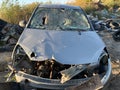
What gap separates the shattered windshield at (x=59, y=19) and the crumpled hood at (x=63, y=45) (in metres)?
0.41

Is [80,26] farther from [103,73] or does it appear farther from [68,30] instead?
[103,73]

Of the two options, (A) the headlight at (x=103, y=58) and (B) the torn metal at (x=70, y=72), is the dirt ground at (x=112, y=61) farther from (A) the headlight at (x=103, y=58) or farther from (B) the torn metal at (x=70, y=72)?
(B) the torn metal at (x=70, y=72)

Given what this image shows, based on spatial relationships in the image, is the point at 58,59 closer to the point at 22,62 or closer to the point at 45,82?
Result: the point at 45,82

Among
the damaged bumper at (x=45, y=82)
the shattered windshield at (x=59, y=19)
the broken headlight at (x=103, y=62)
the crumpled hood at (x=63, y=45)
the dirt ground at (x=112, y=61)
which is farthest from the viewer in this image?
the shattered windshield at (x=59, y=19)

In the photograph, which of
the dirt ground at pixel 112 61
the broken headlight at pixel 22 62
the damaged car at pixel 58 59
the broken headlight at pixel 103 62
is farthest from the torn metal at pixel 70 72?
the dirt ground at pixel 112 61

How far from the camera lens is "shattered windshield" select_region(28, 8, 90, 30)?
7164 mm

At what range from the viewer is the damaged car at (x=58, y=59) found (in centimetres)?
529

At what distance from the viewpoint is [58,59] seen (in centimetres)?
549

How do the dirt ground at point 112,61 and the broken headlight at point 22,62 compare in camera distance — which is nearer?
the broken headlight at point 22,62

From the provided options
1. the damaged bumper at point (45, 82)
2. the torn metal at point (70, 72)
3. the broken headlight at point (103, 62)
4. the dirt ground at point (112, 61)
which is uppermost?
the torn metal at point (70, 72)

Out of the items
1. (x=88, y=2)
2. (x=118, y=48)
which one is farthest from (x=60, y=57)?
(x=88, y=2)

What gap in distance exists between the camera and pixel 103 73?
18.5 ft

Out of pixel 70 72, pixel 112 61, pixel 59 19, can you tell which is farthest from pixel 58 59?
pixel 112 61

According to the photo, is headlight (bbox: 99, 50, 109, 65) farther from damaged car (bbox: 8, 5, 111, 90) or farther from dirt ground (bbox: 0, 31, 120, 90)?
dirt ground (bbox: 0, 31, 120, 90)
